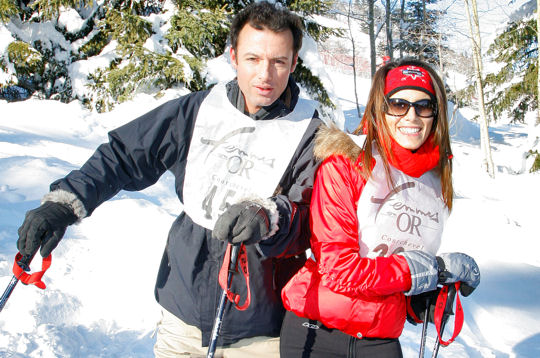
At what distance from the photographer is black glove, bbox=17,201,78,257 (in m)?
1.74

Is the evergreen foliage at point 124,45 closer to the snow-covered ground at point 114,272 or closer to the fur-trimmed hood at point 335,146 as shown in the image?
the snow-covered ground at point 114,272

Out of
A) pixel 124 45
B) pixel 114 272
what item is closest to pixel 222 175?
pixel 114 272

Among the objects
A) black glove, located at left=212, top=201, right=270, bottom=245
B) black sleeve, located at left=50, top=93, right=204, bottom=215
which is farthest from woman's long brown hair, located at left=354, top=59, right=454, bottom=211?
black sleeve, located at left=50, top=93, right=204, bottom=215

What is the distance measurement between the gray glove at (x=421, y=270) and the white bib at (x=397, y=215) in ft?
0.31

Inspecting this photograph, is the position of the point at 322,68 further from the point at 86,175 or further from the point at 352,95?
the point at 352,95

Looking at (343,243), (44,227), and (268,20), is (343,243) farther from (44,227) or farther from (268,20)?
(44,227)

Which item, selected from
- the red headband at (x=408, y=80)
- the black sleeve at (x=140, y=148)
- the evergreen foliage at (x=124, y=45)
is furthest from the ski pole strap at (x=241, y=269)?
the evergreen foliage at (x=124, y=45)

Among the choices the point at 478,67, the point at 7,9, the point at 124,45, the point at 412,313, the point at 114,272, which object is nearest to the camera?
the point at 412,313

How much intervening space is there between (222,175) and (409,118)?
2.93 feet

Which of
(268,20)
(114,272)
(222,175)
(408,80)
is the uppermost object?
(268,20)

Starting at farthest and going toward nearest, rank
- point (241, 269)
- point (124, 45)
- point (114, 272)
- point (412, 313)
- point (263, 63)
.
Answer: point (124, 45) → point (114, 272) → point (412, 313) → point (263, 63) → point (241, 269)

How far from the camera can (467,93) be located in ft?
58.1

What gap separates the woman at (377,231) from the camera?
1.71 m

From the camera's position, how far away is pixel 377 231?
1798mm
